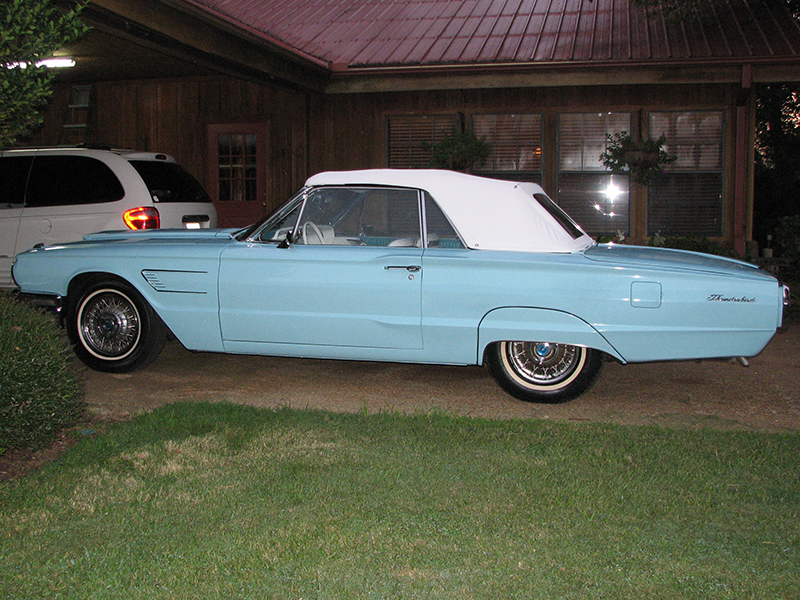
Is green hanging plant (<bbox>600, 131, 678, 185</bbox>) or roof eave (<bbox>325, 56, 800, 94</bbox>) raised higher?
roof eave (<bbox>325, 56, 800, 94</bbox>)

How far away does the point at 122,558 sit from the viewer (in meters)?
3.54

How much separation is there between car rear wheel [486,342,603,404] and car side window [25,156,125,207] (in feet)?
16.0

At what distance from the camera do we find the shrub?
457cm

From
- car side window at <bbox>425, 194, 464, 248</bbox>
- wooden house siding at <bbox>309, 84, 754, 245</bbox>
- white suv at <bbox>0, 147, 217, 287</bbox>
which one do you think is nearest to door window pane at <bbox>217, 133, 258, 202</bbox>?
wooden house siding at <bbox>309, 84, 754, 245</bbox>

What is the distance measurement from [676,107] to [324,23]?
18.0 ft

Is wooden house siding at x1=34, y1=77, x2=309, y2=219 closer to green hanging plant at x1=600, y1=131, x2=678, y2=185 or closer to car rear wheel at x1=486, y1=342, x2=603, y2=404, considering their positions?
green hanging plant at x1=600, y1=131, x2=678, y2=185

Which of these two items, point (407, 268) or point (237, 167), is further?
point (237, 167)

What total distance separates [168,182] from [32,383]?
5072mm

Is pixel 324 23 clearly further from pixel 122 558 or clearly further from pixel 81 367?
pixel 122 558

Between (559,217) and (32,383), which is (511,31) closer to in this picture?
(559,217)

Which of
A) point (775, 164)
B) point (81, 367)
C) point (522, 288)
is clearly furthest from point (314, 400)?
point (775, 164)

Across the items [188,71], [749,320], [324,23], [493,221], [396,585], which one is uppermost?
[324,23]

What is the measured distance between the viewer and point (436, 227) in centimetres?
619

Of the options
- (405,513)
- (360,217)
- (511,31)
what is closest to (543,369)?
(360,217)
